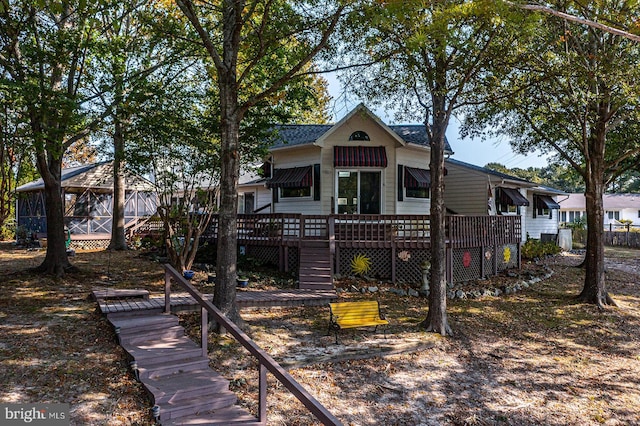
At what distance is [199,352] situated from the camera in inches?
224

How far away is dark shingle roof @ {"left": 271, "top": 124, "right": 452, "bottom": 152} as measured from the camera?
1481cm

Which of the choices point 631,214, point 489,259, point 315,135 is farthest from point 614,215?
point 315,135

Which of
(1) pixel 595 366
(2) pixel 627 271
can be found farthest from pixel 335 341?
(2) pixel 627 271

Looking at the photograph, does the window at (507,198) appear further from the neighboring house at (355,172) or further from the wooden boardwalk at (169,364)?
the wooden boardwalk at (169,364)

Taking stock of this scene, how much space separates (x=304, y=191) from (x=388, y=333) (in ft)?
26.1

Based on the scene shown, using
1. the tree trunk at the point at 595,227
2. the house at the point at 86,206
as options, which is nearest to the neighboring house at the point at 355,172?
the tree trunk at the point at 595,227

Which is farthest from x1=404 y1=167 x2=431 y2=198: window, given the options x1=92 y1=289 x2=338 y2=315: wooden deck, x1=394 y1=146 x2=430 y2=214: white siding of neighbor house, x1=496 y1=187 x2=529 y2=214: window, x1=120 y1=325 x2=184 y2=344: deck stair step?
x1=120 y1=325 x2=184 y2=344: deck stair step

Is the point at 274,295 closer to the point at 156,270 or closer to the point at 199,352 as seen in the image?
the point at 199,352

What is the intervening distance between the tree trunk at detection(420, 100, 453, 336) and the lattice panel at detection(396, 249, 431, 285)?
3.87 meters

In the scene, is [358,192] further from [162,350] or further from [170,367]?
[170,367]

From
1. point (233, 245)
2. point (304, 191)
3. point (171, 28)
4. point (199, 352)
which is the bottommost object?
point (199, 352)

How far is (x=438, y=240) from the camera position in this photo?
8211mm

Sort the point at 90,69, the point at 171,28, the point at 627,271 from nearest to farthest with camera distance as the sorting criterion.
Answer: the point at 171,28 → the point at 90,69 → the point at 627,271

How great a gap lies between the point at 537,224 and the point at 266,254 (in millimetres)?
20466
